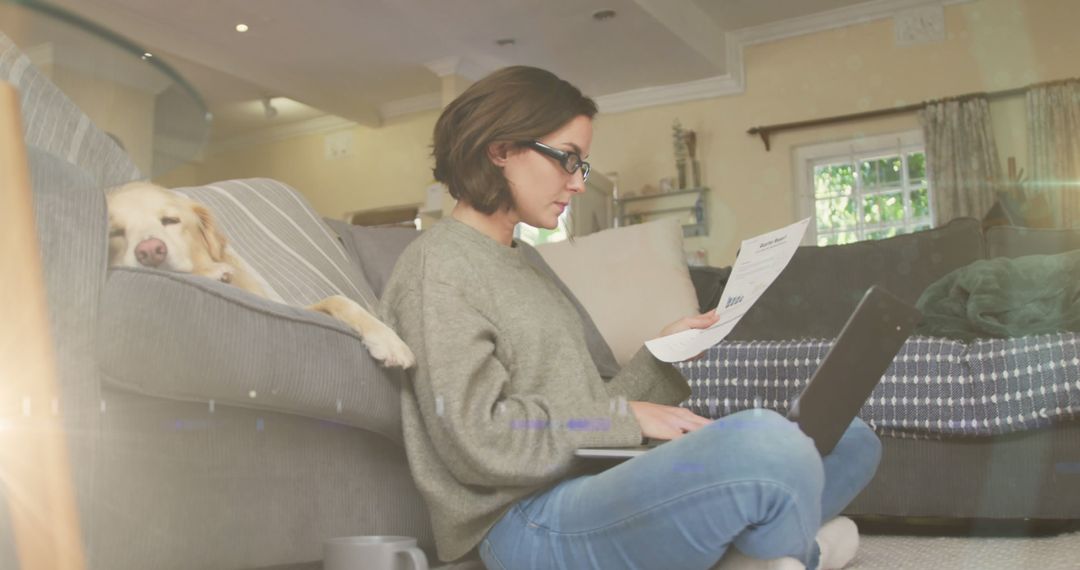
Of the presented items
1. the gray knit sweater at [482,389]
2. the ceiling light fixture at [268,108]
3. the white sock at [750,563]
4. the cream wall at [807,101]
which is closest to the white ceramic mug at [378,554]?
the gray knit sweater at [482,389]

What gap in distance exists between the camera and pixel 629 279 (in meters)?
2.63

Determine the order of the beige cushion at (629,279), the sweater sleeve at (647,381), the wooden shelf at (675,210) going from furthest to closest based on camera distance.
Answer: the wooden shelf at (675,210) → the beige cushion at (629,279) → the sweater sleeve at (647,381)

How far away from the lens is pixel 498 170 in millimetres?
1123

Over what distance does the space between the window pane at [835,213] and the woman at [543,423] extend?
4763mm

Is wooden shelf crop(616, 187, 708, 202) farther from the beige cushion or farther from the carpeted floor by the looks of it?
the carpeted floor

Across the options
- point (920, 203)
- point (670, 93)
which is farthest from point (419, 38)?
point (920, 203)

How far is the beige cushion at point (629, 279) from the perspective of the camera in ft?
8.27

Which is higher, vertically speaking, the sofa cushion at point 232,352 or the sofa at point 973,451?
the sofa cushion at point 232,352

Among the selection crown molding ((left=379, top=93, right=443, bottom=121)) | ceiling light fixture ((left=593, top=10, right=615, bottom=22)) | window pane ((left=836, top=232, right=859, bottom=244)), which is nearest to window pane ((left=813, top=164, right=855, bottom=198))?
window pane ((left=836, top=232, right=859, bottom=244))

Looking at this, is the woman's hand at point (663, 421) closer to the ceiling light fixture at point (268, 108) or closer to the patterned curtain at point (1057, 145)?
the patterned curtain at point (1057, 145)

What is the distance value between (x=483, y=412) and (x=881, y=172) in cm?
520

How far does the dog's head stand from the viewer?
99 cm

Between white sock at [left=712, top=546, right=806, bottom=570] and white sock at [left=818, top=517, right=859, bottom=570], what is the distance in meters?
0.34

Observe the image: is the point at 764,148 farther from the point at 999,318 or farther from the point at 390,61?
the point at 999,318
